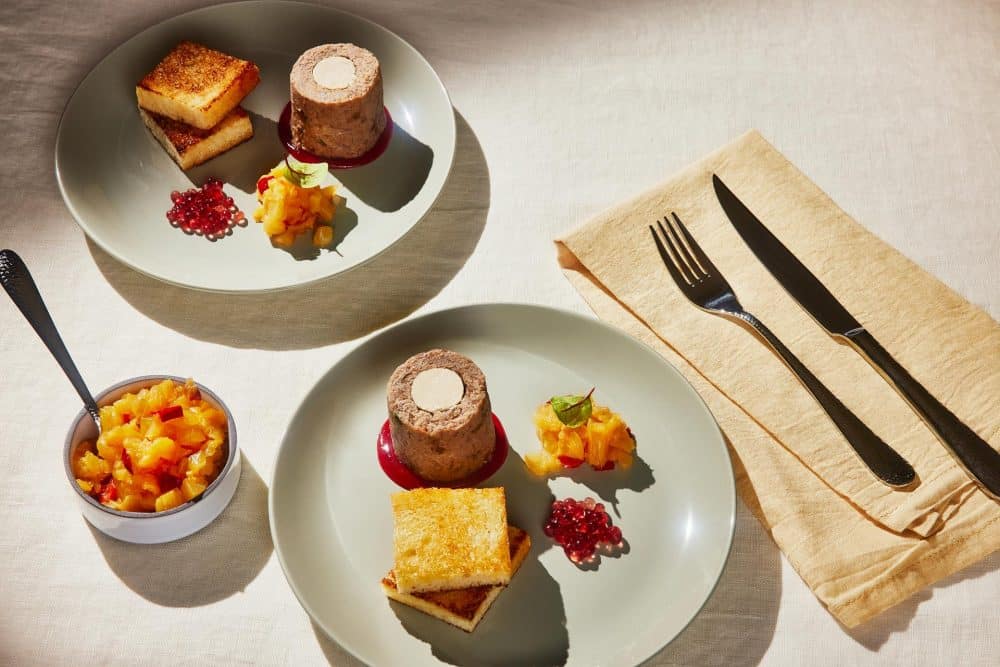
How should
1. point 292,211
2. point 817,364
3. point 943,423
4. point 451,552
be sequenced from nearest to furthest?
point 451,552 < point 943,423 < point 817,364 < point 292,211

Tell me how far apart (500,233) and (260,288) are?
0.52 metres

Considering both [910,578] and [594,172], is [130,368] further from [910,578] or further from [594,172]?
[910,578]

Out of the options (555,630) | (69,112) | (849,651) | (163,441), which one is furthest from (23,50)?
(849,651)

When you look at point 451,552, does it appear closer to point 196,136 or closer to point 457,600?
point 457,600

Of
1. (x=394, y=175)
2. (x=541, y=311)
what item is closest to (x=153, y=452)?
(x=541, y=311)

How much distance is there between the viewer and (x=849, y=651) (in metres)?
1.64

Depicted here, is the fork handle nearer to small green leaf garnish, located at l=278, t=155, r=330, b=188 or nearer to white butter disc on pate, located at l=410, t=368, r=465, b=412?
white butter disc on pate, located at l=410, t=368, r=465, b=412

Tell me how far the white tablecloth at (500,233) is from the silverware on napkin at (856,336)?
17 centimetres

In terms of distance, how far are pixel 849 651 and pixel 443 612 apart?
0.68 meters

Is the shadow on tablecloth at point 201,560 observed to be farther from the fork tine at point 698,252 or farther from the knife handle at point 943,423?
the knife handle at point 943,423

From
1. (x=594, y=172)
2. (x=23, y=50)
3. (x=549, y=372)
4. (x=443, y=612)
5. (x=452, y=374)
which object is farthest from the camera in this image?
(x=23, y=50)

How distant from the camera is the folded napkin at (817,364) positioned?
1.68 metres

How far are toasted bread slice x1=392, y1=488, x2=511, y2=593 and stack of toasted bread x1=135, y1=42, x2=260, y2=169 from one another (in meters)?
0.98

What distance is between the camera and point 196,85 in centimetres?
213
